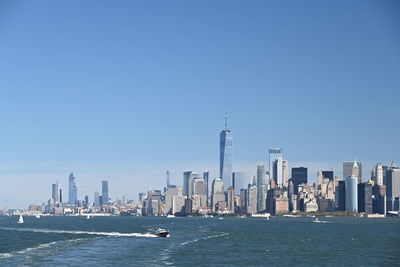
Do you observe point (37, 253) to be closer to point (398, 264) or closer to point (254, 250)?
point (254, 250)

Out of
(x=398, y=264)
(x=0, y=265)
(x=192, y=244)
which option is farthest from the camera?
(x=192, y=244)

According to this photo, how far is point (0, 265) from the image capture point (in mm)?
77875

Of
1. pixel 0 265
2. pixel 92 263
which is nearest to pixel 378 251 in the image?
pixel 92 263

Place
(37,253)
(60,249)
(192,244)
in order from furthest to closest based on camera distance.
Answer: (192,244)
(60,249)
(37,253)

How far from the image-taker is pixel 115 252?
96.8 meters

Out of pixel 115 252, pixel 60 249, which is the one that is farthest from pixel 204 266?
pixel 60 249

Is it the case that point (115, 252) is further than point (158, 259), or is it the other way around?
point (115, 252)

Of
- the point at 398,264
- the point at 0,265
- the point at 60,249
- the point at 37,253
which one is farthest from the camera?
the point at 60,249

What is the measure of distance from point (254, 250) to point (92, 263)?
31.1 m

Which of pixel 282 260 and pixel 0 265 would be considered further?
pixel 282 260

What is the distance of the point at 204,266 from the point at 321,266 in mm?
13935

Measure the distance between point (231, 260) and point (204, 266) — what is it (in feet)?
26.5

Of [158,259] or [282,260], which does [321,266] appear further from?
[158,259]

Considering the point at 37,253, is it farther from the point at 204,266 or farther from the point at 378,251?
the point at 378,251
